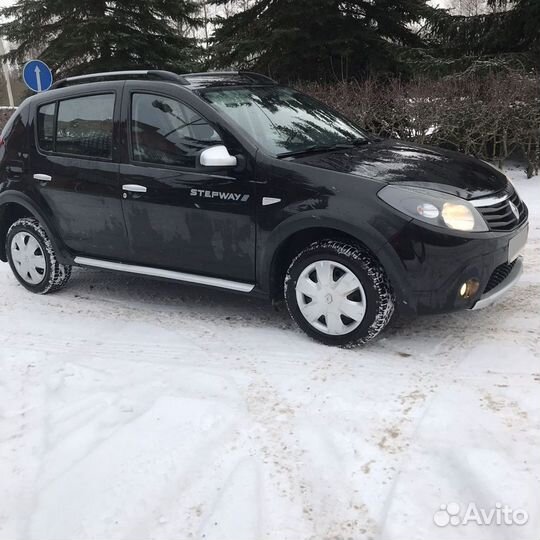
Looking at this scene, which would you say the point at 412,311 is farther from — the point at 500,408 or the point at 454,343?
the point at 500,408

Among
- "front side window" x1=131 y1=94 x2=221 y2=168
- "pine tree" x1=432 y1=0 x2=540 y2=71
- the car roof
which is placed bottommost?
"front side window" x1=131 y1=94 x2=221 y2=168

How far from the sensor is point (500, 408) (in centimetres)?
304

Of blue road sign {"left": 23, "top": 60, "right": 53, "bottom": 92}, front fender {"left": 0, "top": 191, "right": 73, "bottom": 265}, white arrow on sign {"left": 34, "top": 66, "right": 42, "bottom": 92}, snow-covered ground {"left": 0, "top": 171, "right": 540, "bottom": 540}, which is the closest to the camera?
snow-covered ground {"left": 0, "top": 171, "right": 540, "bottom": 540}

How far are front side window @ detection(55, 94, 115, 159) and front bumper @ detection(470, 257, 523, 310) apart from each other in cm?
292

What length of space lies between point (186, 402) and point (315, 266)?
119cm

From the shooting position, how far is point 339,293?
3709mm

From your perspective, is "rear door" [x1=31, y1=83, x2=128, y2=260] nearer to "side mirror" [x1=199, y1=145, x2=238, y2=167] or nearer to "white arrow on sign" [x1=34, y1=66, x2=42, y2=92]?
"side mirror" [x1=199, y1=145, x2=238, y2=167]

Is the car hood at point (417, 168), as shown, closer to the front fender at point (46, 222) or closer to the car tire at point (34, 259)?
the front fender at point (46, 222)

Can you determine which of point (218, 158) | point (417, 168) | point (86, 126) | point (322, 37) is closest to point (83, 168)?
point (86, 126)

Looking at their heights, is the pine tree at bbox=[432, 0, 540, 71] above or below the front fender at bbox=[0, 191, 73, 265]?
above

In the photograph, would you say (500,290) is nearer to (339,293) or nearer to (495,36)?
(339,293)

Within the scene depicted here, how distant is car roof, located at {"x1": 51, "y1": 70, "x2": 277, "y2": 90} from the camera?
431cm

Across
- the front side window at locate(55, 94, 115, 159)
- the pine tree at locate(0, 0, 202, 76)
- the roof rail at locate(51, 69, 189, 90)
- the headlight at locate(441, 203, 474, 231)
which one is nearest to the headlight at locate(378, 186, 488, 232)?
the headlight at locate(441, 203, 474, 231)

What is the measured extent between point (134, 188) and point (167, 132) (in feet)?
1.62
